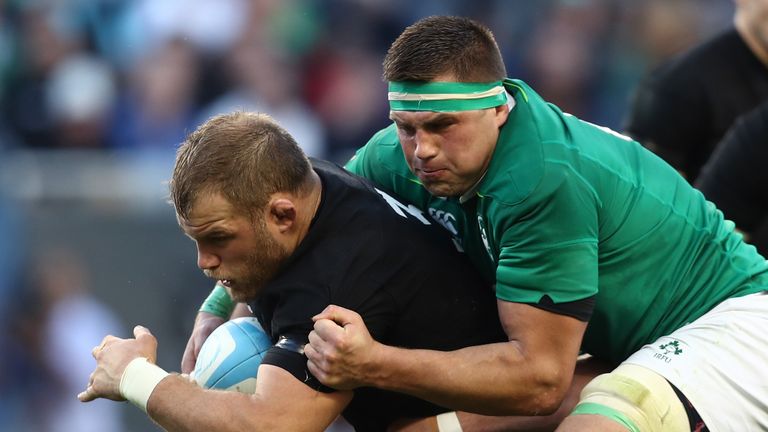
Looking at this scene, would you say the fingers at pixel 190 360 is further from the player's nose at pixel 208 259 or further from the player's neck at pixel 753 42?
the player's neck at pixel 753 42

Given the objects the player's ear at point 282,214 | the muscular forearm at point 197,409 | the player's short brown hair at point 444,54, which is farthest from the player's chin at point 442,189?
the muscular forearm at point 197,409

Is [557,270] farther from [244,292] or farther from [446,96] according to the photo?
[244,292]

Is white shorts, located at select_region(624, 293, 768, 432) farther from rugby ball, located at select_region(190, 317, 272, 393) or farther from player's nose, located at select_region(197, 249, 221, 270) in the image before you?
player's nose, located at select_region(197, 249, 221, 270)

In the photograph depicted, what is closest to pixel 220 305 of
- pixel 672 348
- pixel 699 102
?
pixel 672 348

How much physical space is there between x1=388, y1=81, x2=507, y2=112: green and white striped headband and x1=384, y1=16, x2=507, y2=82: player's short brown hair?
25mm

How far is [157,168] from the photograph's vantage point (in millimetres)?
10070

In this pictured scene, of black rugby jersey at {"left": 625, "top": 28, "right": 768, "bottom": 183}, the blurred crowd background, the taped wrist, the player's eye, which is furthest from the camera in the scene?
the blurred crowd background

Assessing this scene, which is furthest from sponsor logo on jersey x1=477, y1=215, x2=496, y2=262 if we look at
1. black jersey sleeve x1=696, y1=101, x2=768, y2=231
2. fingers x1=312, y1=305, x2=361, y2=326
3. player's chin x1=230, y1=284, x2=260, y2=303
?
black jersey sleeve x1=696, y1=101, x2=768, y2=231

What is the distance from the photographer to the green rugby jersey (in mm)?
4340

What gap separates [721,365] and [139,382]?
2.07 meters

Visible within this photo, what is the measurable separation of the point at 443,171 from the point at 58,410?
249 inches

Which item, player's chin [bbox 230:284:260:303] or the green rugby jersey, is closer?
the green rugby jersey

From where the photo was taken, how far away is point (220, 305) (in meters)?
5.54

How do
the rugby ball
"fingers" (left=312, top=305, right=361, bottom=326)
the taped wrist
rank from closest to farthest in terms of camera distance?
"fingers" (left=312, top=305, right=361, bottom=326) → the rugby ball → the taped wrist
